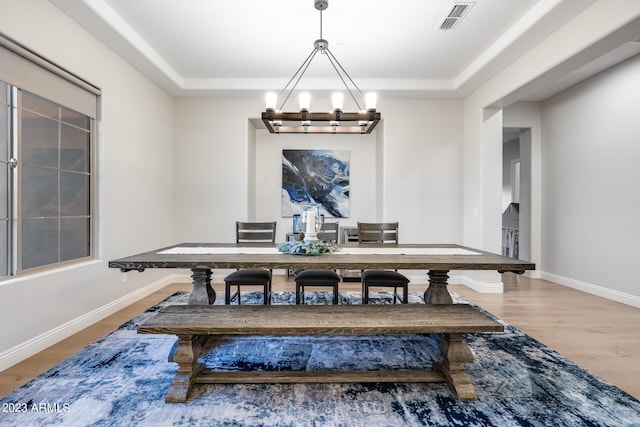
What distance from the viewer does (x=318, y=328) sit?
1769 mm

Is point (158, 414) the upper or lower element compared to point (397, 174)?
lower

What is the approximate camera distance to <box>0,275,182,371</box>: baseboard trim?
217cm

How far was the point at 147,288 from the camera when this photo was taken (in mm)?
3963

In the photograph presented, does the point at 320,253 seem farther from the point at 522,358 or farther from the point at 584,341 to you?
the point at 584,341

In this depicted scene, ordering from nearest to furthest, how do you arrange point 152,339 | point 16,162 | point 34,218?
point 16,162, point 34,218, point 152,339

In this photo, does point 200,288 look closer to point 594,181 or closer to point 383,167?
point 383,167

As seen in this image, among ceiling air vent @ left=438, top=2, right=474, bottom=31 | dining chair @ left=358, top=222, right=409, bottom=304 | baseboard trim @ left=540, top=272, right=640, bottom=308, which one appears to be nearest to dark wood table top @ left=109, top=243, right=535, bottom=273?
dining chair @ left=358, top=222, right=409, bottom=304

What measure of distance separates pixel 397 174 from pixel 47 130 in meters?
4.03

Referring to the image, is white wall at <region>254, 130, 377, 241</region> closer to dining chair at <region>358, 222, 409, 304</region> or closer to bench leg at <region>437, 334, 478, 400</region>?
dining chair at <region>358, 222, 409, 304</region>

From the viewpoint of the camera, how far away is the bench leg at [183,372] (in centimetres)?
176

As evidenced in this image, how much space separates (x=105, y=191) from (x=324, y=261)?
252cm

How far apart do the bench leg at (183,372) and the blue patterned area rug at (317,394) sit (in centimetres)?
5

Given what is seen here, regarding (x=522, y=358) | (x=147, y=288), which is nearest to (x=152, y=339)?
(x=147, y=288)

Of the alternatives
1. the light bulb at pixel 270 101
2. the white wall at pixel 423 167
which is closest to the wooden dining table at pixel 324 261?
the light bulb at pixel 270 101
